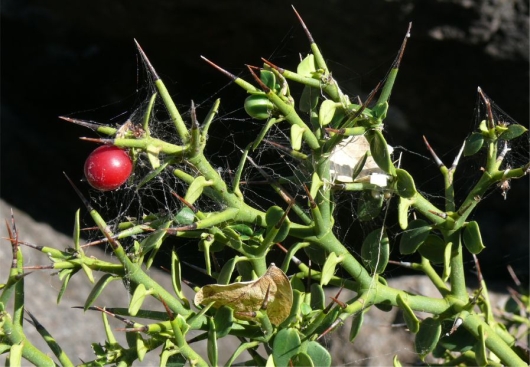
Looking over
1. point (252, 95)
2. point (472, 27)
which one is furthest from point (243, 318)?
point (472, 27)

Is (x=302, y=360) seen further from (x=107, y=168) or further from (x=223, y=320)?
(x=107, y=168)

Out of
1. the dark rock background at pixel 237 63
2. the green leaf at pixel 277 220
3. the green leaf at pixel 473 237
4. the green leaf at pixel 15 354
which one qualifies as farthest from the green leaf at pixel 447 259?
the dark rock background at pixel 237 63

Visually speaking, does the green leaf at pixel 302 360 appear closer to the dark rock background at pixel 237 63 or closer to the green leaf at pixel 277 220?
the green leaf at pixel 277 220

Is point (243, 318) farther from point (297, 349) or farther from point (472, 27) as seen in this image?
point (472, 27)

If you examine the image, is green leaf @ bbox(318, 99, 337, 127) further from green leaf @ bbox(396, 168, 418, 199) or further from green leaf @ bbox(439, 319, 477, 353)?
green leaf @ bbox(439, 319, 477, 353)

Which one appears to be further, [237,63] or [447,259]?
[237,63]

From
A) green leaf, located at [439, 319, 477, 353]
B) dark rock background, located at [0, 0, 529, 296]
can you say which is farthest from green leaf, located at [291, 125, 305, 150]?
dark rock background, located at [0, 0, 529, 296]

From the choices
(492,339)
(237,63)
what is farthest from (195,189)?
(237,63)

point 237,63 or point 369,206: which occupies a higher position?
point 369,206
